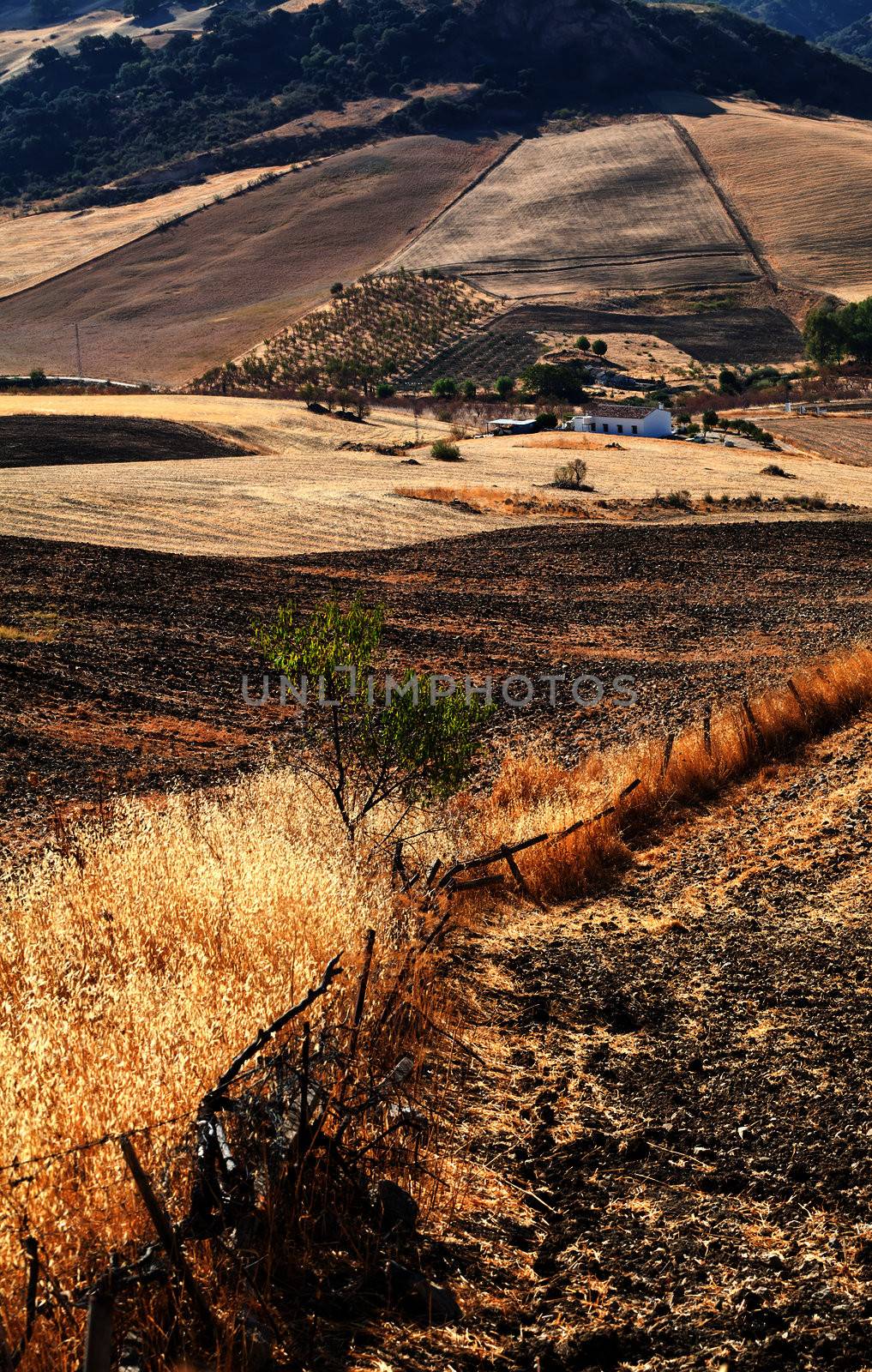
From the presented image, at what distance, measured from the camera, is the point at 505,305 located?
127 metres

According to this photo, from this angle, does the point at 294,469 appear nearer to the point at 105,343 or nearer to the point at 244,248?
the point at 105,343

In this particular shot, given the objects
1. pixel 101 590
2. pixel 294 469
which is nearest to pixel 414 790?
pixel 101 590

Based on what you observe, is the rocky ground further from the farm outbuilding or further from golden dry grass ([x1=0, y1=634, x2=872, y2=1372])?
the farm outbuilding

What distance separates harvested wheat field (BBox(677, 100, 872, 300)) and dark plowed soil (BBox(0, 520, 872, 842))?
10417cm

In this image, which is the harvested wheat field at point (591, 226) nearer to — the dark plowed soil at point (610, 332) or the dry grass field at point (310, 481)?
the dark plowed soil at point (610, 332)

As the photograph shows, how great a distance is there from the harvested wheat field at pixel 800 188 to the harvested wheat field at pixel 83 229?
6182 centimetres

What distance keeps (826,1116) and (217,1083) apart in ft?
13.4

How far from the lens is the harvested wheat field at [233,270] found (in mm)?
114938

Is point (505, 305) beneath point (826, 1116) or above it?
above

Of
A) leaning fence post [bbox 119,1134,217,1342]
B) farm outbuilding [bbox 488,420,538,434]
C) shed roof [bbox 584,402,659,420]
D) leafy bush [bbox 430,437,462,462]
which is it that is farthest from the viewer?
shed roof [bbox 584,402,659,420]

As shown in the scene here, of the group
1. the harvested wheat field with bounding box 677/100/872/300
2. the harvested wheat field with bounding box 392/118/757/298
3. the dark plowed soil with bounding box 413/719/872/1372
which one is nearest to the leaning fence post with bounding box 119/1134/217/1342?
the dark plowed soil with bounding box 413/719/872/1372

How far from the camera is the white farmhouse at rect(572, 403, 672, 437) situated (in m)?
76.9

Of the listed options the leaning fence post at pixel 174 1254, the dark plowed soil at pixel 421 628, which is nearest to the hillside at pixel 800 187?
the dark plowed soil at pixel 421 628

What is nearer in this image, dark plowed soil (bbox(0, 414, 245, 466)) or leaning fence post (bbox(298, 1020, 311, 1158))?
leaning fence post (bbox(298, 1020, 311, 1158))
